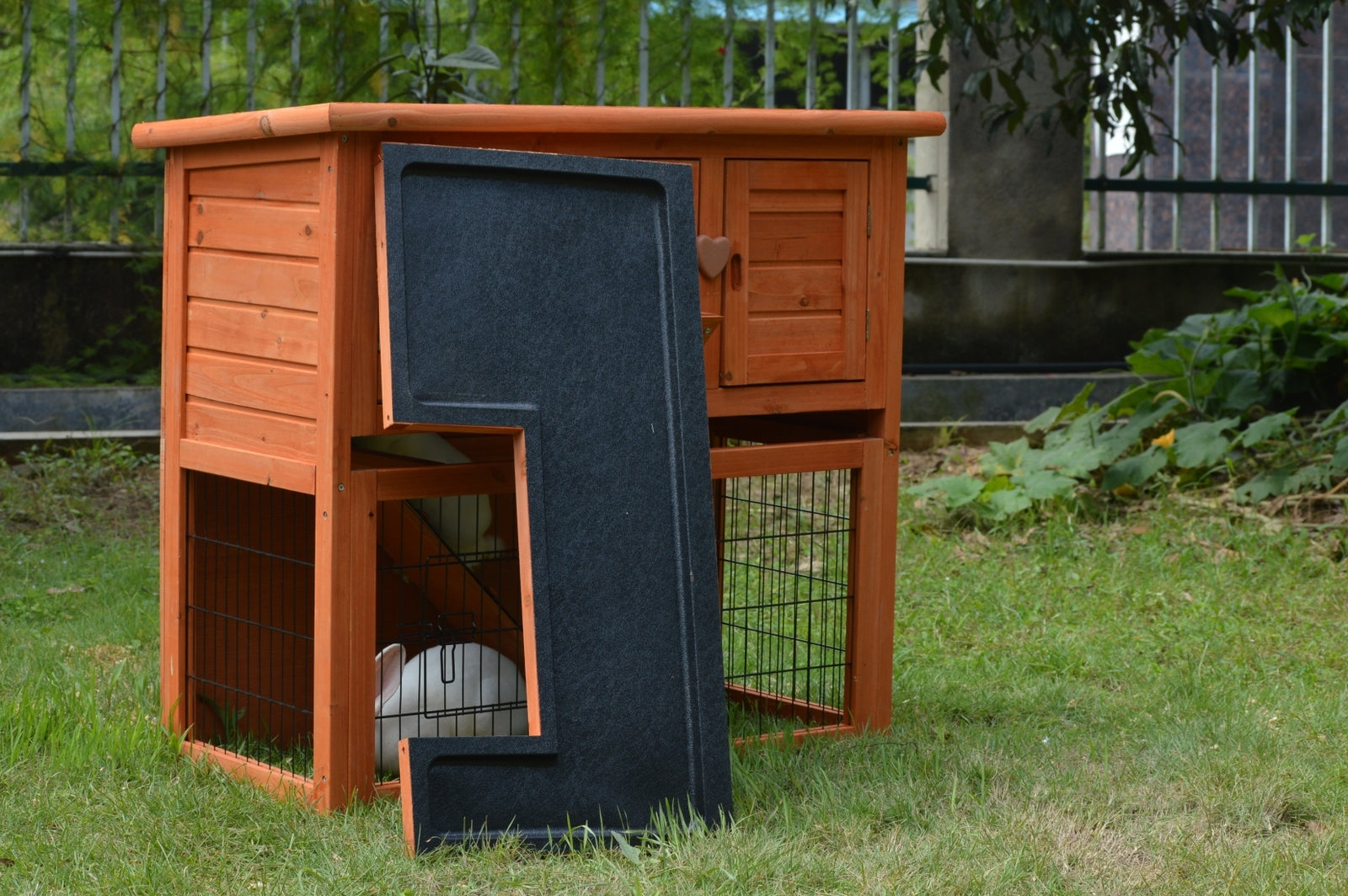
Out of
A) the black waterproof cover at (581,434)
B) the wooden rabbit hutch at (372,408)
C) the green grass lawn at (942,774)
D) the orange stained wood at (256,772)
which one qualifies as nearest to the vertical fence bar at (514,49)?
the green grass lawn at (942,774)

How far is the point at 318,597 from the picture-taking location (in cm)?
279

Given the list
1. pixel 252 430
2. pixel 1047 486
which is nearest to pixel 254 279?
pixel 252 430

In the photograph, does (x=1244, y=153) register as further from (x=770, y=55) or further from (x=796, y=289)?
(x=796, y=289)

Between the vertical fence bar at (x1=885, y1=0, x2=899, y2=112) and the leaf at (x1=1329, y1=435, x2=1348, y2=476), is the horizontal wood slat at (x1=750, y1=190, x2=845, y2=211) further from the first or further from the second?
the vertical fence bar at (x1=885, y1=0, x2=899, y2=112)

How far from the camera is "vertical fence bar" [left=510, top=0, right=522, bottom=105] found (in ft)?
23.4

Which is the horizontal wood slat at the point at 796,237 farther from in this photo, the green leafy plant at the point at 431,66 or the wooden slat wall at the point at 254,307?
the green leafy plant at the point at 431,66

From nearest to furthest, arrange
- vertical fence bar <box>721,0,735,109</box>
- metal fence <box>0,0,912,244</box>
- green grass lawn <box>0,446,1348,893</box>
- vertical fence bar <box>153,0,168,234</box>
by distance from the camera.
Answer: green grass lawn <box>0,446,1348,893</box>, metal fence <box>0,0,912,244</box>, vertical fence bar <box>153,0,168,234</box>, vertical fence bar <box>721,0,735,109</box>

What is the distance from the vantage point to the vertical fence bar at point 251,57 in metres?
6.88

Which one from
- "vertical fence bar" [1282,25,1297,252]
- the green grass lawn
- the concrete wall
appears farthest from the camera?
"vertical fence bar" [1282,25,1297,252]

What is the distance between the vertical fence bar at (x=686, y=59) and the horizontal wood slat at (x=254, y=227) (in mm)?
4522

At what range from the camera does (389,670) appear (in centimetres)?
324

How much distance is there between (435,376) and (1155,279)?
607 cm

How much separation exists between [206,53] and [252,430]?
4.50 meters

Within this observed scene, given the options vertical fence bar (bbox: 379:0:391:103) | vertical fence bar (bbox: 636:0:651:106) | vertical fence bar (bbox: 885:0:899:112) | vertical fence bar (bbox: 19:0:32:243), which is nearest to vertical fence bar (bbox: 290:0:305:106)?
vertical fence bar (bbox: 379:0:391:103)
